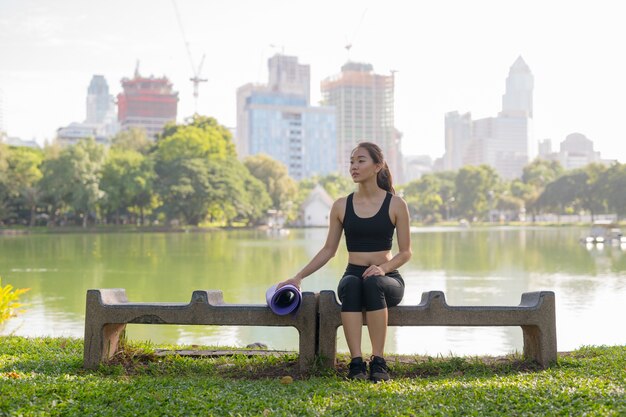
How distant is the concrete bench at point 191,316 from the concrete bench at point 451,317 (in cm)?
8

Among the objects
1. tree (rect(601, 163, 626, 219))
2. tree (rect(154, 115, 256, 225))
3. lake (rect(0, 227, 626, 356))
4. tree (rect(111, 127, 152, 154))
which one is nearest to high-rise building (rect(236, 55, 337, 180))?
tree (rect(111, 127, 152, 154))

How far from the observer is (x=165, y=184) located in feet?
174

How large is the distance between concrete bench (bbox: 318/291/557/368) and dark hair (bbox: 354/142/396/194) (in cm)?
78

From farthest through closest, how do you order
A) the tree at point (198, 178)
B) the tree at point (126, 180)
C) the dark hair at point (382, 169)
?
the tree at point (198, 178)
the tree at point (126, 180)
the dark hair at point (382, 169)

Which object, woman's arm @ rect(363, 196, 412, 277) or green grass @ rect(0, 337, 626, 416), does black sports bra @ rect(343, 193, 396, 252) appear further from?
green grass @ rect(0, 337, 626, 416)

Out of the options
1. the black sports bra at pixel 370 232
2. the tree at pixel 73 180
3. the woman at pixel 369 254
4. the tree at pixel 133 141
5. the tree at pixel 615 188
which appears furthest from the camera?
the tree at pixel 133 141

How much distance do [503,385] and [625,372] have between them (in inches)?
31.7

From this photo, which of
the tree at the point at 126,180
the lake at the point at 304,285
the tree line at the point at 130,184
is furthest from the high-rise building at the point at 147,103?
the lake at the point at 304,285

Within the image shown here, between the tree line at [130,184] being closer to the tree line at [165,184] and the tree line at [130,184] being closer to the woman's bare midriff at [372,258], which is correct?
the tree line at [165,184]

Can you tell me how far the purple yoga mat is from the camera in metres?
4.15

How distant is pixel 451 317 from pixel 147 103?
178 metres

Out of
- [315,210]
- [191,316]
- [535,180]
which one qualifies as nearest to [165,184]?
[315,210]

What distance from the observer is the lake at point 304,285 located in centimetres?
848

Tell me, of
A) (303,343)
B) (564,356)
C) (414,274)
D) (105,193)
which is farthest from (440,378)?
(105,193)
